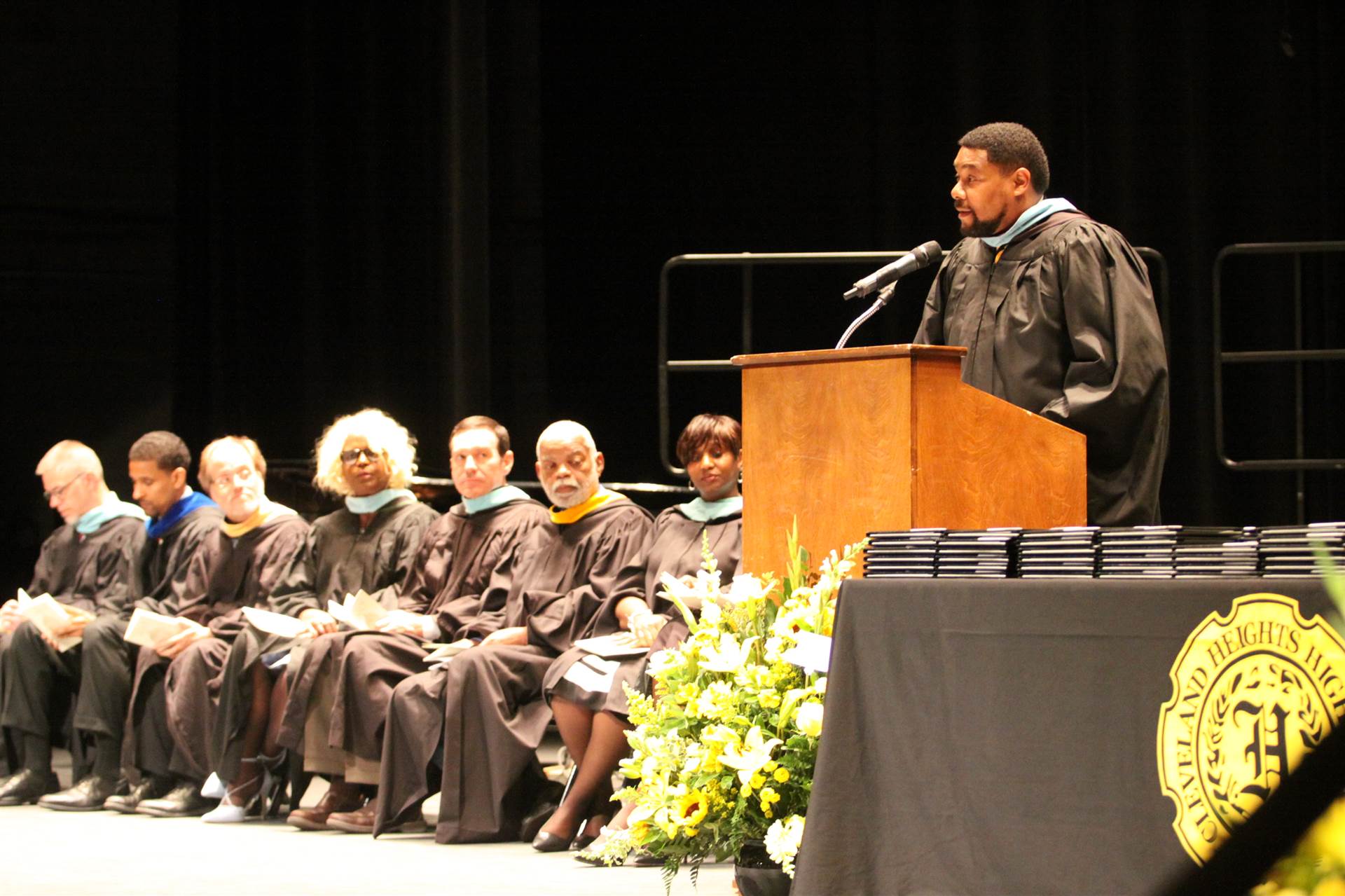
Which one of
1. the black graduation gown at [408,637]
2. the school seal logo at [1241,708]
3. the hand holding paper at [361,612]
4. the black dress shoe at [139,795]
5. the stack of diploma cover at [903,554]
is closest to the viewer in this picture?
the school seal logo at [1241,708]

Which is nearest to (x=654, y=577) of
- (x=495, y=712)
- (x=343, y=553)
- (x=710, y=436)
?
(x=710, y=436)

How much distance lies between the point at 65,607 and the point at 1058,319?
5.05 metres

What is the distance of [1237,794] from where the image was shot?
7.77ft

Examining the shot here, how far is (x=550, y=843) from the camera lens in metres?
5.09

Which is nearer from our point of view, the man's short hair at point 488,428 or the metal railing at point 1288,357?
the metal railing at point 1288,357

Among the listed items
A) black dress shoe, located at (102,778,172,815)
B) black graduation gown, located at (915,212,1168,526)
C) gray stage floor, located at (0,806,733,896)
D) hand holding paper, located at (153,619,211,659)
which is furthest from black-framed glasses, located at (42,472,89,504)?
black graduation gown, located at (915,212,1168,526)

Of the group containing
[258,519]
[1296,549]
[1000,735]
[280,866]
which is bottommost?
[280,866]

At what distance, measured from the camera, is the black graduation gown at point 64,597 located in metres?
6.66

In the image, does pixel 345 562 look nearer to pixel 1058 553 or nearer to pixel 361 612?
pixel 361 612

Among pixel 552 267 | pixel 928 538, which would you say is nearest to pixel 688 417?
pixel 552 267

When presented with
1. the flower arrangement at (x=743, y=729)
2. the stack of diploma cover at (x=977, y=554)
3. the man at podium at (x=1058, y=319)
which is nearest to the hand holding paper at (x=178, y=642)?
the flower arrangement at (x=743, y=729)

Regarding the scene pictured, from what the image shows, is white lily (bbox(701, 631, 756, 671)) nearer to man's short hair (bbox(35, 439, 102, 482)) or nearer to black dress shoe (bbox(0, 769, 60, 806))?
black dress shoe (bbox(0, 769, 60, 806))

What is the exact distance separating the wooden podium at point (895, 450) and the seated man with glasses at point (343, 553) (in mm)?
3366

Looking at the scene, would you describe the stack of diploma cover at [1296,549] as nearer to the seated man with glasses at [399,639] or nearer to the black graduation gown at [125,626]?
the seated man with glasses at [399,639]
